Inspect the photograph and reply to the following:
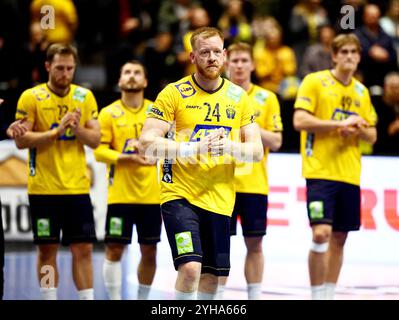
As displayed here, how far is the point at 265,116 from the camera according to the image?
9.27 m

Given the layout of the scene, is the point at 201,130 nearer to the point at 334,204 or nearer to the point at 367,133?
the point at 334,204

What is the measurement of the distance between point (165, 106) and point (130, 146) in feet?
7.91

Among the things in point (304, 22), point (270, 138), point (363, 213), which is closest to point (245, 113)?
point (270, 138)

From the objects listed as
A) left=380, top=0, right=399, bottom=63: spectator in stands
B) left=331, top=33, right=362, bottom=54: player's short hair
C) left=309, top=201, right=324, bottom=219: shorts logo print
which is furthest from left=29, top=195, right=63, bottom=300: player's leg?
left=380, top=0, right=399, bottom=63: spectator in stands

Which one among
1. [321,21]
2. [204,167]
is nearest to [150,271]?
[204,167]

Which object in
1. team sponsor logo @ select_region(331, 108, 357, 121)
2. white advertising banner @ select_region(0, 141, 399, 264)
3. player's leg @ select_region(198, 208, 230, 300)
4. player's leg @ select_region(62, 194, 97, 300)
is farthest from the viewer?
white advertising banner @ select_region(0, 141, 399, 264)

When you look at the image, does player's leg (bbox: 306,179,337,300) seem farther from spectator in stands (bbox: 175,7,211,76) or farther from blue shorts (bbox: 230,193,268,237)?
spectator in stands (bbox: 175,7,211,76)

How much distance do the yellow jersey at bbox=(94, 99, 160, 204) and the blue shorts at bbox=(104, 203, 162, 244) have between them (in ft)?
0.22

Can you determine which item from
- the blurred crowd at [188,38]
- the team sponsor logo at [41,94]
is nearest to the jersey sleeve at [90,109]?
the team sponsor logo at [41,94]

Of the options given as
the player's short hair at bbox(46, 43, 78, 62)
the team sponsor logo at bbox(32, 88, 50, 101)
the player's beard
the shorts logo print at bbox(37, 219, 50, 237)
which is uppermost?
the player's short hair at bbox(46, 43, 78, 62)

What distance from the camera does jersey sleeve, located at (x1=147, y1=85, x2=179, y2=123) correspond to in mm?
6922

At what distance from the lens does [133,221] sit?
939 cm

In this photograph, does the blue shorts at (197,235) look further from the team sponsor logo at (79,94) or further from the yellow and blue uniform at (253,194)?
the team sponsor logo at (79,94)

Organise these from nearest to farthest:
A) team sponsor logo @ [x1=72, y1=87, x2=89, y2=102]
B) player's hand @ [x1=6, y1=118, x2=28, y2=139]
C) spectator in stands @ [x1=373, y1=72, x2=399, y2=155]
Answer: player's hand @ [x1=6, y1=118, x2=28, y2=139]
team sponsor logo @ [x1=72, y1=87, x2=89, y2=102]
spectator in stands @ [x1=373, y1=72, x2=399, y2=155]
